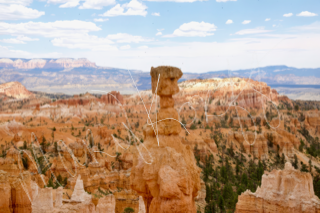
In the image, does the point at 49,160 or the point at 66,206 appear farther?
the point at 49,160

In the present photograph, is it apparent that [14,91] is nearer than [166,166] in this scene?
No

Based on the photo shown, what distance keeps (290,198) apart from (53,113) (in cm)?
11050

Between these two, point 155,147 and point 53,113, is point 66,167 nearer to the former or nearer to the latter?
point 155,147

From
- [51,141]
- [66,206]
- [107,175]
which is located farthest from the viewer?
[51,141]

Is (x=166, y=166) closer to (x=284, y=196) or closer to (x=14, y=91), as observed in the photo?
(x=284, y=196)

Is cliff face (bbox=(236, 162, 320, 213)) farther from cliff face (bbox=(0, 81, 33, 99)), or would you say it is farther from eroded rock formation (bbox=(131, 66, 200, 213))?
cliff face (bbox=(0, 81, 33, 99))

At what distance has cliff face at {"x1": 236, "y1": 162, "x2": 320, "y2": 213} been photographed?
22719 mm

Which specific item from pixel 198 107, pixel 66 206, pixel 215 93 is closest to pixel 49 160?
pixel 66 206

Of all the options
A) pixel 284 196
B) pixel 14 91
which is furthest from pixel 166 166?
pixel 14 91

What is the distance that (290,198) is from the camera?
23031 millimetres

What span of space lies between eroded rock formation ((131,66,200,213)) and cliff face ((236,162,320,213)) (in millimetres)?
11488

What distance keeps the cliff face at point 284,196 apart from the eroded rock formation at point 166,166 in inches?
452

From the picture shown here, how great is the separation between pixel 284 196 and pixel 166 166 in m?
14.2

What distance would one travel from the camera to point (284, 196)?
23.7 metres
